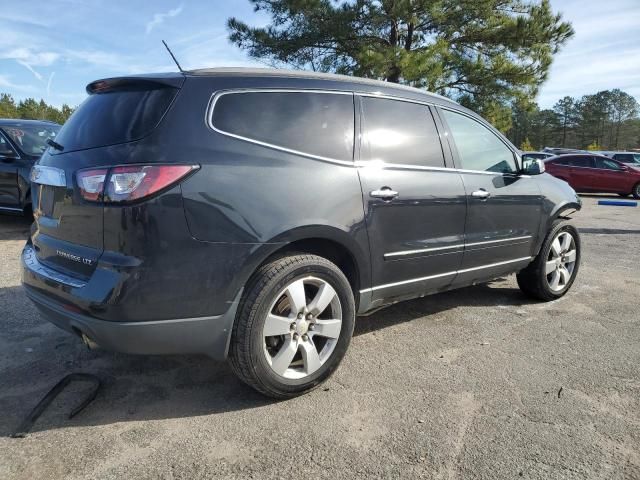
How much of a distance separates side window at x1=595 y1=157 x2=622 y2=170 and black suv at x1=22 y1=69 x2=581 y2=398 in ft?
55.0

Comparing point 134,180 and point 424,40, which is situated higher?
point 424,40

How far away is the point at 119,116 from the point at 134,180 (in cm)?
48

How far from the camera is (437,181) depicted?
348cm

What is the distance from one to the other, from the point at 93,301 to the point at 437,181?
89.7 inches

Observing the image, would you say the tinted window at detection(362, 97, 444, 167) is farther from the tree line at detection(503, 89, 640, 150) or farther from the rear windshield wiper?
the tree line at detection(503, 89, 640, 150)

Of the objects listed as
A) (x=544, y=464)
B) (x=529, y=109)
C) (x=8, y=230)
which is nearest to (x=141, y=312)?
(x=544, y=464)

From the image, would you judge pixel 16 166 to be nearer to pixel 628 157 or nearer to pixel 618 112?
pixel 628 157

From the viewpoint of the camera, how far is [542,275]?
4.49 meters

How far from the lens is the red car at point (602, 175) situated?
57.6 ft

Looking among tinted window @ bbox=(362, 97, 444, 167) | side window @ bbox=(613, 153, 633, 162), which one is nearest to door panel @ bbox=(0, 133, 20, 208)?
tinted window @ bbox=(362, 97, 444, 167)

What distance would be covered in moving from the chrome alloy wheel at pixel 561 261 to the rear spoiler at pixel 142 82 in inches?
139

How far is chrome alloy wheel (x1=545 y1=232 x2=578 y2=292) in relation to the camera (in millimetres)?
4617

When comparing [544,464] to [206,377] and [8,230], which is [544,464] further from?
[8,230]

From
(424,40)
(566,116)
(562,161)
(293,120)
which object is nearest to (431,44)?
(424,40)
